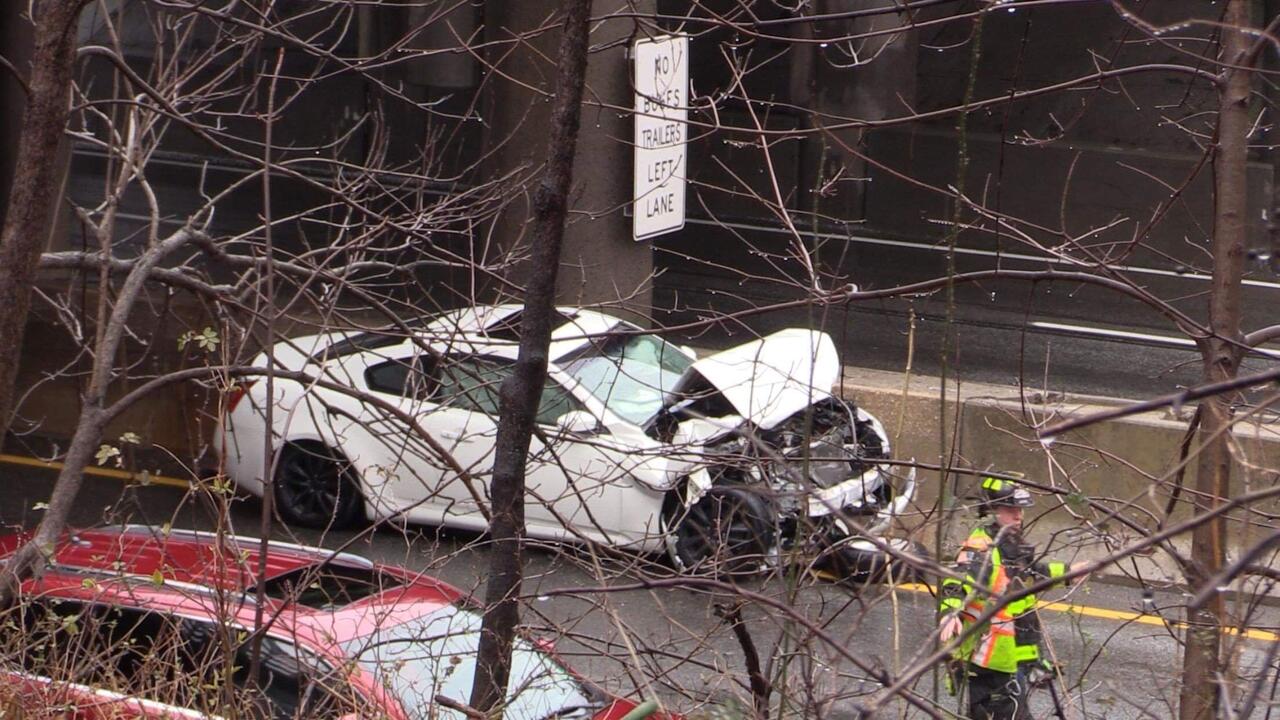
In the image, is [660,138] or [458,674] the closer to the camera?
[458,674]

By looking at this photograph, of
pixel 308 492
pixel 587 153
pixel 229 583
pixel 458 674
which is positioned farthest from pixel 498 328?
pixel 587 153

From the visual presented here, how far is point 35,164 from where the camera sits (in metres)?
4.63

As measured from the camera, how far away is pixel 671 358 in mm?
10859

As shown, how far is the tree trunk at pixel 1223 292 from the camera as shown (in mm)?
3979

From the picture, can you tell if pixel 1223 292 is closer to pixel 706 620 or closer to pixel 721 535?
pixel 721 535

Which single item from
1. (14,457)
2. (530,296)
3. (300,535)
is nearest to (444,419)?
(300,535)

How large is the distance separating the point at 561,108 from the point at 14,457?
1056cm

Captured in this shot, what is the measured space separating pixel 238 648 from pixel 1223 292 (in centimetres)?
352

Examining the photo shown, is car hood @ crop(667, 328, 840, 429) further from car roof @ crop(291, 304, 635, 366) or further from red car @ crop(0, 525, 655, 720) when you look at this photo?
red car @ crop(0, 525, 655, 720)

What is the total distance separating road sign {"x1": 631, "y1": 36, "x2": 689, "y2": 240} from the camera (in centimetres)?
898

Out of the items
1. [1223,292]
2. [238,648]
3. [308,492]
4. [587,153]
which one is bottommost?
[308,492]

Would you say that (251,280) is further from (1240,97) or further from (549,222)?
(1240,97)

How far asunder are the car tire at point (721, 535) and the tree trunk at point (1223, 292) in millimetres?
1201

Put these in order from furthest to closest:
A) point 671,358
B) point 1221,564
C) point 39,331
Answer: point 39,331
point 671,358
point 1221,564
